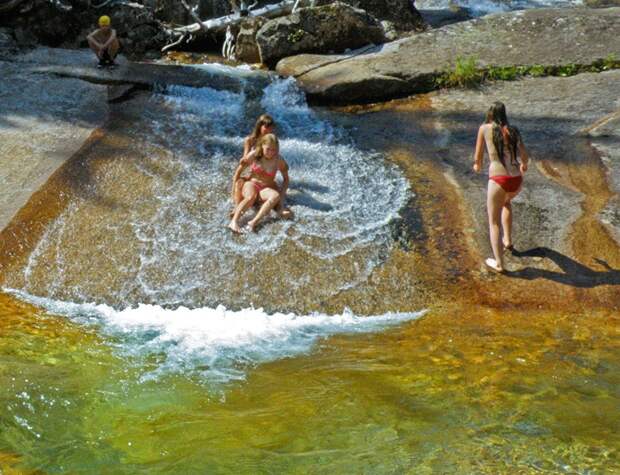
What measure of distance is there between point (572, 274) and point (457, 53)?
6011 millimetres

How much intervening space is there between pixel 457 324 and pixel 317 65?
702cm

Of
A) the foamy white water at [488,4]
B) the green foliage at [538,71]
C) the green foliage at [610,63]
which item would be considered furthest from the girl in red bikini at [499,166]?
the foamy white water at [488,4]

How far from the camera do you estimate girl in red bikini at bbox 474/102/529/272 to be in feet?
28.0

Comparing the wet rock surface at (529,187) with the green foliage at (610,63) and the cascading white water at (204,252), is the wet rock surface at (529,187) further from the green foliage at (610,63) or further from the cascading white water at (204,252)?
the cascading white water at (204,252)

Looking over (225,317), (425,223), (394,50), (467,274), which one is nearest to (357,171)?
(425,223)

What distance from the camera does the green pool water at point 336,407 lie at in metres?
5.05

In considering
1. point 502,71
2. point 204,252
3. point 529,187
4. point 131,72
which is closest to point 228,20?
point 131,72

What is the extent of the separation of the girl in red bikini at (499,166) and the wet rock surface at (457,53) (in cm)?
439

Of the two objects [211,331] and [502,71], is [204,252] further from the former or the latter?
[502,71]

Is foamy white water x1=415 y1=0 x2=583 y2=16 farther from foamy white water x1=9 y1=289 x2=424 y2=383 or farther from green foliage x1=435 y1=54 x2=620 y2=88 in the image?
foamy white water x1=9 y1=289 x2=424 y2=383

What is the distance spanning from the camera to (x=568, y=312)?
26.2 feet

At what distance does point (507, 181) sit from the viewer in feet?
28.2

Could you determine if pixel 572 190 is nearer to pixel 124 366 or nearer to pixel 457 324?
pixel 457 324

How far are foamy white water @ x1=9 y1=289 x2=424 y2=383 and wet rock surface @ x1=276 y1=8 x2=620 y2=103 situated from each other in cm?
557
